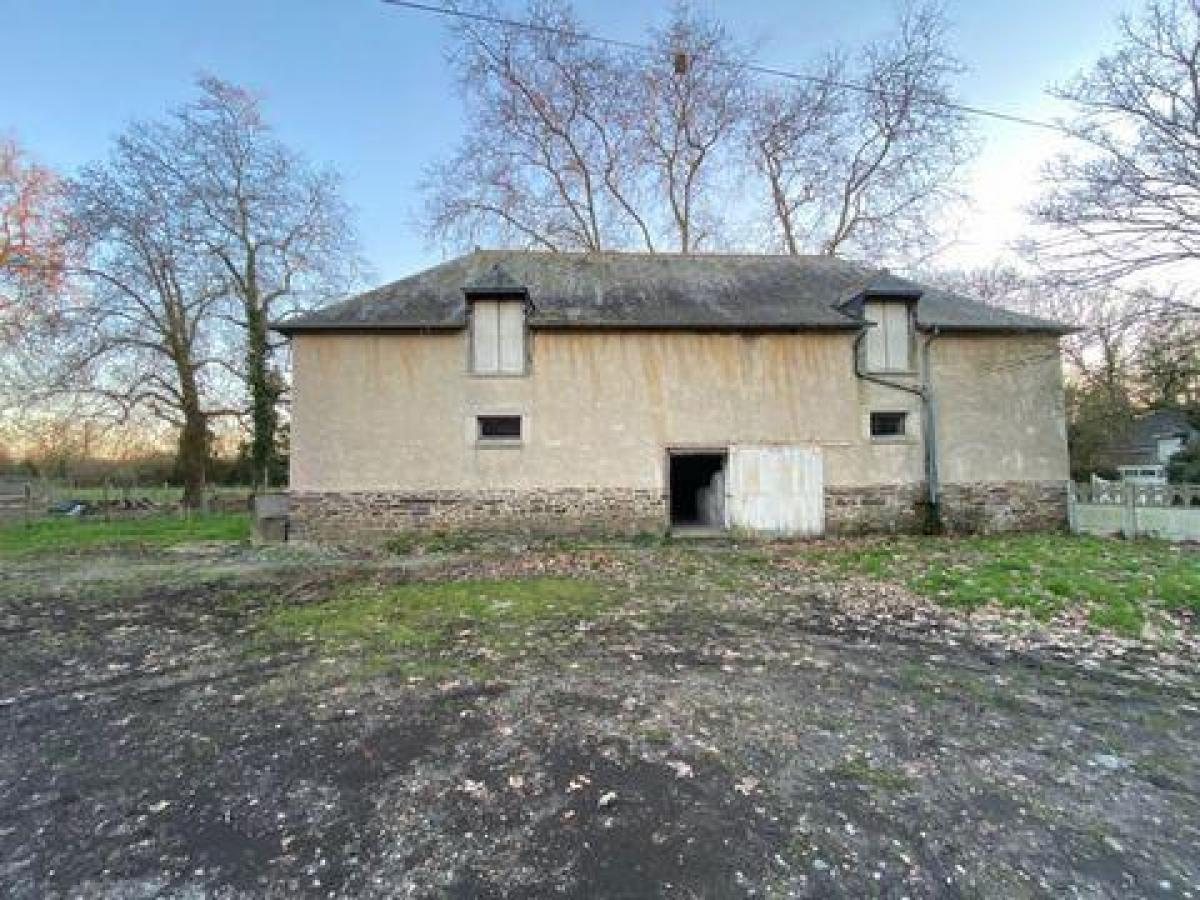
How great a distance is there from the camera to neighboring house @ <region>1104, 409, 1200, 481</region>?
22.0m

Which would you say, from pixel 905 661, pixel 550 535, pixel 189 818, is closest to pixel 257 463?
pixel 550 535

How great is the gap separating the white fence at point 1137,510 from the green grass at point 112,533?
17536 millimetres

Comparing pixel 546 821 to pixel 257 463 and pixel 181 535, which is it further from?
pixel 257 463

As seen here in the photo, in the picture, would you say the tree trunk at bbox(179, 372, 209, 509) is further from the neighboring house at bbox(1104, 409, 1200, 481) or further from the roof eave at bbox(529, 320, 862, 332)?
the neighboring house at bbox(1104, 409, 1200, 481)

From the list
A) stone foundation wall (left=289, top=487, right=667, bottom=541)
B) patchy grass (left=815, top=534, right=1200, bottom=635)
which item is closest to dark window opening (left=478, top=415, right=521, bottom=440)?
stone foundation wall (left=289, top=487, right=667, bottom=541)

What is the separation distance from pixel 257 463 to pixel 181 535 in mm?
5656

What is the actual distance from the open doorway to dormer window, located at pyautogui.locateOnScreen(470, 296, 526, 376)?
373 centimetres

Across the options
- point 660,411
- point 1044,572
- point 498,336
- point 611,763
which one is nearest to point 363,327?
point 498,336

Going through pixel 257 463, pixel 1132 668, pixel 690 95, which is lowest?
pixel 1132 668

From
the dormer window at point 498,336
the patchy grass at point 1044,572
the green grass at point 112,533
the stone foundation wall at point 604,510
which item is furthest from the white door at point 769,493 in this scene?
the green grass at point 112,533

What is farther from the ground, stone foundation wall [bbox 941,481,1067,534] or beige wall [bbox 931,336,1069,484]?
beige wall [bbox 931,336,1069,484]

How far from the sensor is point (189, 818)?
2600mm

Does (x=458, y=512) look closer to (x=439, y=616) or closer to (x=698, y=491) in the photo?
(x=439, y=616)

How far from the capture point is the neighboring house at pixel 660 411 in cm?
1095
